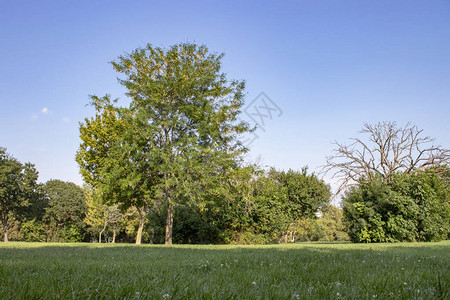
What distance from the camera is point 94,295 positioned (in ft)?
5.88

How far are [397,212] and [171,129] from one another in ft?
46.3

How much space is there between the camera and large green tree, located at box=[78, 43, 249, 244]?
13.7m

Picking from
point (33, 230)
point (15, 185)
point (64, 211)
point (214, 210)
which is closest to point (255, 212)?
point (214, 210)

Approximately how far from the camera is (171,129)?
15805mm

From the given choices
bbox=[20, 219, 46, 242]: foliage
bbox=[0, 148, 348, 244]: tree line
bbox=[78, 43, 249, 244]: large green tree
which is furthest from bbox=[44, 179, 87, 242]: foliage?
bbox=[78, 43, 249, 244]: large green tree

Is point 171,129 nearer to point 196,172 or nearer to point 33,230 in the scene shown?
point 196,172

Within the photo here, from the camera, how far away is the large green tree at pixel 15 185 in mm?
33406

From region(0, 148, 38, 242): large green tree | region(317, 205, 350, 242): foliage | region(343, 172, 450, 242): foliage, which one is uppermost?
region(0, 148, 38, 242): large green tree

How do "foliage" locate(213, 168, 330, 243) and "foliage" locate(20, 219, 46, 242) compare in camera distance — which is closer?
"foliage" locate(213, 168, 330, 243)

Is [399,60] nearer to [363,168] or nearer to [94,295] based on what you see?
[363,168]

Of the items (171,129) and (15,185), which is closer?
(171,129)

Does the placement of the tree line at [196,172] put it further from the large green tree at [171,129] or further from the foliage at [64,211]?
the foliage at [64,211]

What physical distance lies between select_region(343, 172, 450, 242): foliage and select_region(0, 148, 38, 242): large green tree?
133ft

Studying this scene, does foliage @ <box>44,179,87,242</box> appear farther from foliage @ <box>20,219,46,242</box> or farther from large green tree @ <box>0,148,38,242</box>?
large green tree @ <box>0,148,38,242</box>
